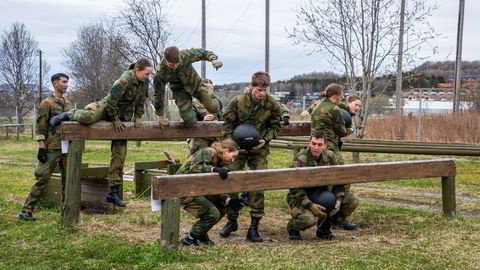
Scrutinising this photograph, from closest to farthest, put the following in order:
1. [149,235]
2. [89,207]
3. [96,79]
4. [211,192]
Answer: [211,192] < [149,235] < [89,207] < [96,79]

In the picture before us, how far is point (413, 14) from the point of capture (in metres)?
17.3

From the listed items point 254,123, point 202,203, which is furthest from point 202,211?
point 254,123

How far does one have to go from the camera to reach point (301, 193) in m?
6.92

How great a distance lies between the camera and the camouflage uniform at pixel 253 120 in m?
7.20

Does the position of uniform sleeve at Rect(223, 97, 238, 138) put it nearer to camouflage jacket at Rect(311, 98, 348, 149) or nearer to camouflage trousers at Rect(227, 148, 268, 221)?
camouflage trousers at Rect(227, 148, 268, 221)

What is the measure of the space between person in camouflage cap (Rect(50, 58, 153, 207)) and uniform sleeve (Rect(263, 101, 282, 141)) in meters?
1.67

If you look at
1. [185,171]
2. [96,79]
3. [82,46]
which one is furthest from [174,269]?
[82,46]

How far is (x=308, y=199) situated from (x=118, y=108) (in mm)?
2877

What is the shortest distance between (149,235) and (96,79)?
3474cm

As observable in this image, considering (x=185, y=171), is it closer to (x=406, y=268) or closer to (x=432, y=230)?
(x=406, y=268)

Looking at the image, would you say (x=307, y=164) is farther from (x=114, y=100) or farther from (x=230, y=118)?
(x=114, y=100)

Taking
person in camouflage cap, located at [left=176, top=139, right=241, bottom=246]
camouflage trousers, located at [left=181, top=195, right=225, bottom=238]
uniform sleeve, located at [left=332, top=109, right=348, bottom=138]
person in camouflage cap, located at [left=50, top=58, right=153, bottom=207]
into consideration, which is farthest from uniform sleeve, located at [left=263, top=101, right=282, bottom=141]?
person in camouflage cap, located at [left=50, top=58, right=153, bottom=207]

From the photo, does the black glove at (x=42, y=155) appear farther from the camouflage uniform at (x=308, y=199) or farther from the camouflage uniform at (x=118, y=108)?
the camouflage uniform at (x=308, y=199)

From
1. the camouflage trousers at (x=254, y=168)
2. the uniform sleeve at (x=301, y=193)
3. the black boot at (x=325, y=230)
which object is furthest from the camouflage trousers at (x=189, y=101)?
the black boot at (x=325, y=230)
